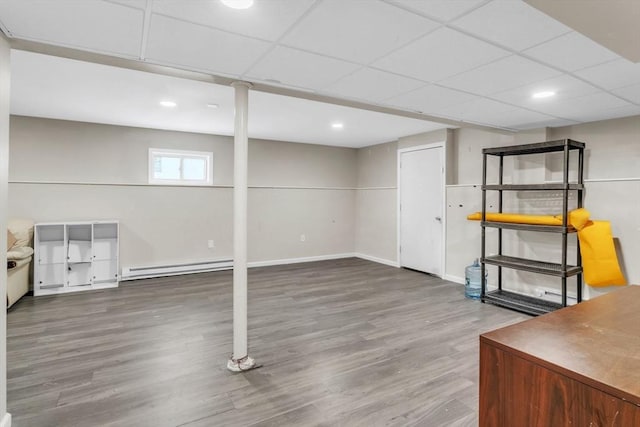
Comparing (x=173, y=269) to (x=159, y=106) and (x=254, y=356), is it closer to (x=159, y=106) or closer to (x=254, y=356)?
(x=159, y=106)

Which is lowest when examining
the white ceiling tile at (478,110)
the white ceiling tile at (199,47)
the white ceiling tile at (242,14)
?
the white ceiling tile at (242,14)

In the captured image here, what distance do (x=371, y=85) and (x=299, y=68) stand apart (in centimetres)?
67

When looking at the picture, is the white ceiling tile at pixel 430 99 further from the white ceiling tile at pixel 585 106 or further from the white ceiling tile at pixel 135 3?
the white ceiling tile at pixel 135 3

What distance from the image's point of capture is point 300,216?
6.57 metres

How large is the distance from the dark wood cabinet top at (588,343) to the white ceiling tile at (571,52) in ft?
4.69

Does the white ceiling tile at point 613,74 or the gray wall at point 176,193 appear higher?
the white ceiling tile at point 613,74

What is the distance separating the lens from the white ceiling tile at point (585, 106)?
115 inches

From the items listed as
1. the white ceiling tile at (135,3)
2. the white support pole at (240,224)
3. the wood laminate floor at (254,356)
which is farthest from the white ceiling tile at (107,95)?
the wood laminate floor at (254,356)

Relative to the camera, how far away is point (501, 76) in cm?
247

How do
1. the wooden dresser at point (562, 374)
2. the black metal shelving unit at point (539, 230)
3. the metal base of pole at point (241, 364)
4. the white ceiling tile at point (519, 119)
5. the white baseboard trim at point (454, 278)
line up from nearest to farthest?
the wooden dresser at point (562, 374) < the metal base of pole at point (241, 364) < the black metal shelving unit at point (539, 230) < the white ceiling tile at point (519, 119) < the white baseboard trim at point (454, 278)

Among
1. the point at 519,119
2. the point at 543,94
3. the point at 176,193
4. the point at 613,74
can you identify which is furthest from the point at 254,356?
the point at 519,119

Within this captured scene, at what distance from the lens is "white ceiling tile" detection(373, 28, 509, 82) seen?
6.24 ft

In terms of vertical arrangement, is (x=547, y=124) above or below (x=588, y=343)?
above

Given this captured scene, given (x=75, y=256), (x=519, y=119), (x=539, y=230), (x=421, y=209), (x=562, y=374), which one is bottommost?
(x=75, y=256)
